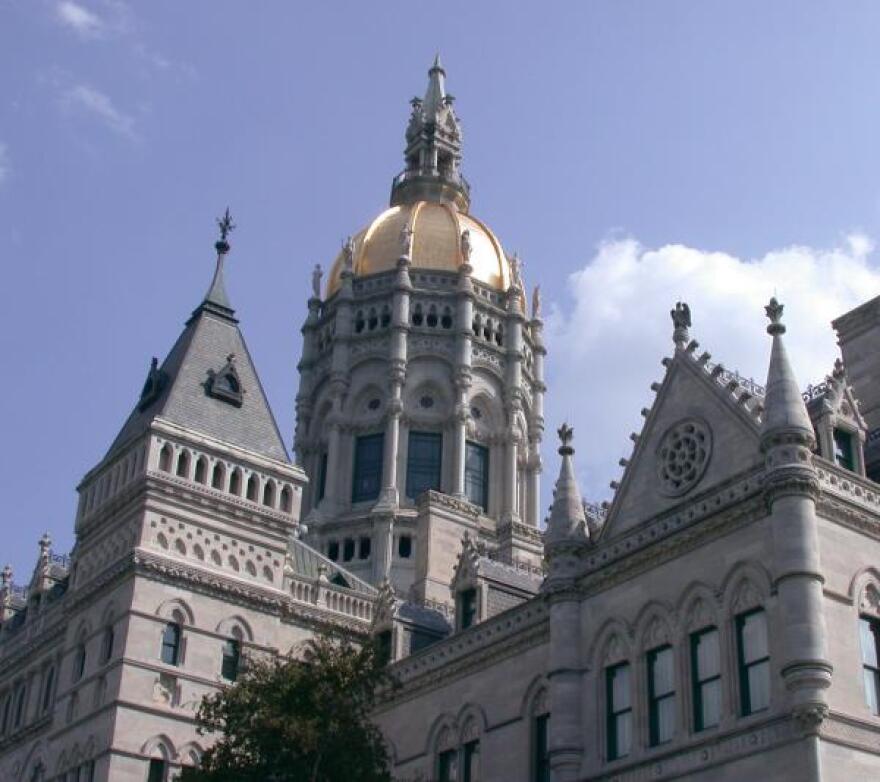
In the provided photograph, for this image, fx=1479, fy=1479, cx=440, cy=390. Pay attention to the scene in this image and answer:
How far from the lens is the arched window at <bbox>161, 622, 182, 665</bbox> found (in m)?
46.2

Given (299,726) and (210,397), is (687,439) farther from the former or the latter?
(210,397)

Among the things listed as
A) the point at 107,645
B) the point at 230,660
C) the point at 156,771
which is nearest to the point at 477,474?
the point at 230,660

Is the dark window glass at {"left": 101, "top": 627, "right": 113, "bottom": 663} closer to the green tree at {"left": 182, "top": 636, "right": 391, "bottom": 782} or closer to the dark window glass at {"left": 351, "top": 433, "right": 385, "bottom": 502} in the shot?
the green tree at {"left": 182, "top": 636, "right": 391, "bottom": 782}

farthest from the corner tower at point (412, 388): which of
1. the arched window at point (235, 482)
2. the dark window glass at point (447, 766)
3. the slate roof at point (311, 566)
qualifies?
the dark window glass at point (447, 766)

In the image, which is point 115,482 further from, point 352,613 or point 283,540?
point 352,613

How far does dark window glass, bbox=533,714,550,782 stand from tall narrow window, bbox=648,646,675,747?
A: 390cm

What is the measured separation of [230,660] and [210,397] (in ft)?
31.2

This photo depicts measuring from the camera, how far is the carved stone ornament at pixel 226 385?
52.1m

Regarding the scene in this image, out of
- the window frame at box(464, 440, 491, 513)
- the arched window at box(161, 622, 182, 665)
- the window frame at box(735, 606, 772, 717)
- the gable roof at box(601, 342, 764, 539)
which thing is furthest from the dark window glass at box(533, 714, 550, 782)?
the window frame at box(464, 440, 491, 513)

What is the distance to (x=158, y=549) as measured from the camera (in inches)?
1858

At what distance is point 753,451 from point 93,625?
24251mm

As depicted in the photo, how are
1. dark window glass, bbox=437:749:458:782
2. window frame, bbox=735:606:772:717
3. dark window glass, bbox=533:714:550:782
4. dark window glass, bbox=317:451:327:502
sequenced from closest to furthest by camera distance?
window frame, bbox=735:606:772:717
dark window glass, bbox=533:714:550:782
dark window glass, bbox=437:749:458:782
dark window glass, bbox=317:451:327:502

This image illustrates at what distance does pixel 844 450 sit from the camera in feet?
117

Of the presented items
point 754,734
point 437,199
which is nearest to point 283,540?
point 754,734
